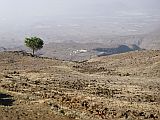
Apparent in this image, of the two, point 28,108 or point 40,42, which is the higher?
point 40,42

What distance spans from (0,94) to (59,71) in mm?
30290

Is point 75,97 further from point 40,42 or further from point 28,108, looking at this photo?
point 40,42

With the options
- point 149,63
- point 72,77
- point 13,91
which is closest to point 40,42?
point 149,63

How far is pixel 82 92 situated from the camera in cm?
4559

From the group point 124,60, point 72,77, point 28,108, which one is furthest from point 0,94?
point 124,60

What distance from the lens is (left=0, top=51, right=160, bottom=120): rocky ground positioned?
32.1 metres

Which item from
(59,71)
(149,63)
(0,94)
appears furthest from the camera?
(149,63)

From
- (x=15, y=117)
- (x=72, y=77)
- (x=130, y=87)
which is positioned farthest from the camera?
(x=72, y=77)

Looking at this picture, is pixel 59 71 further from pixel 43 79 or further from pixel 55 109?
pixel 55 109

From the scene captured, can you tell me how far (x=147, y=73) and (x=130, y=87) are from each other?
16.7 meters

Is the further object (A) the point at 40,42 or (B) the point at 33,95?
(A) the point at 40,42

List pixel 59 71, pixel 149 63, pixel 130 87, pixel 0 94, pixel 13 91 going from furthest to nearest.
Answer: pixel 149 63, pixel 59 71, pixel 130 87, pixel 13 91, pixel 0 94

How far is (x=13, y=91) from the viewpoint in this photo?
130 ft

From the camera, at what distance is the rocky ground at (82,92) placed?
32062 millimetres
